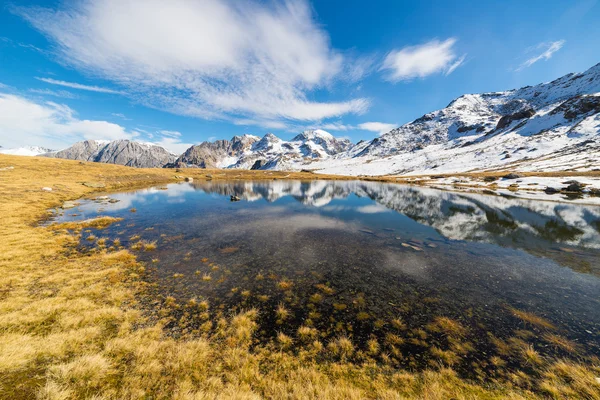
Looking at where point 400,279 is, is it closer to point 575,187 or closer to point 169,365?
point 169,365

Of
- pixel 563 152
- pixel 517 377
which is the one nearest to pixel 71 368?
pixel 517 377

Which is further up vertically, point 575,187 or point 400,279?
point 575,187

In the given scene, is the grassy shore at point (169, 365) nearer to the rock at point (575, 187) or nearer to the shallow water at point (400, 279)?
the shallow water at point (400, 279)

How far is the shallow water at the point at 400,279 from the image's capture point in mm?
11633

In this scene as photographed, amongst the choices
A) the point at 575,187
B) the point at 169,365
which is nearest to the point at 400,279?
the point at 169,365

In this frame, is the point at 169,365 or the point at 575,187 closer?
the point at 169,365

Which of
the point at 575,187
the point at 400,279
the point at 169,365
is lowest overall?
the point at 400,279

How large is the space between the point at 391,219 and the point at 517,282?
73.3 ft

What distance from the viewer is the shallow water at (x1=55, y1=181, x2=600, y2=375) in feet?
38.2

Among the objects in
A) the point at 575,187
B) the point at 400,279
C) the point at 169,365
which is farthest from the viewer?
the point at 575,187

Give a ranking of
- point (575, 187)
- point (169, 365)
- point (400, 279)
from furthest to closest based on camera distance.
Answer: point (575, 187) < point (400, 279) < point (169, 365)

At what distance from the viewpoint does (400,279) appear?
17875 mm

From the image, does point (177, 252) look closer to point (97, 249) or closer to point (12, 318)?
point (97, 249)

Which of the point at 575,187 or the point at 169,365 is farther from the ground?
the point at 575,187
